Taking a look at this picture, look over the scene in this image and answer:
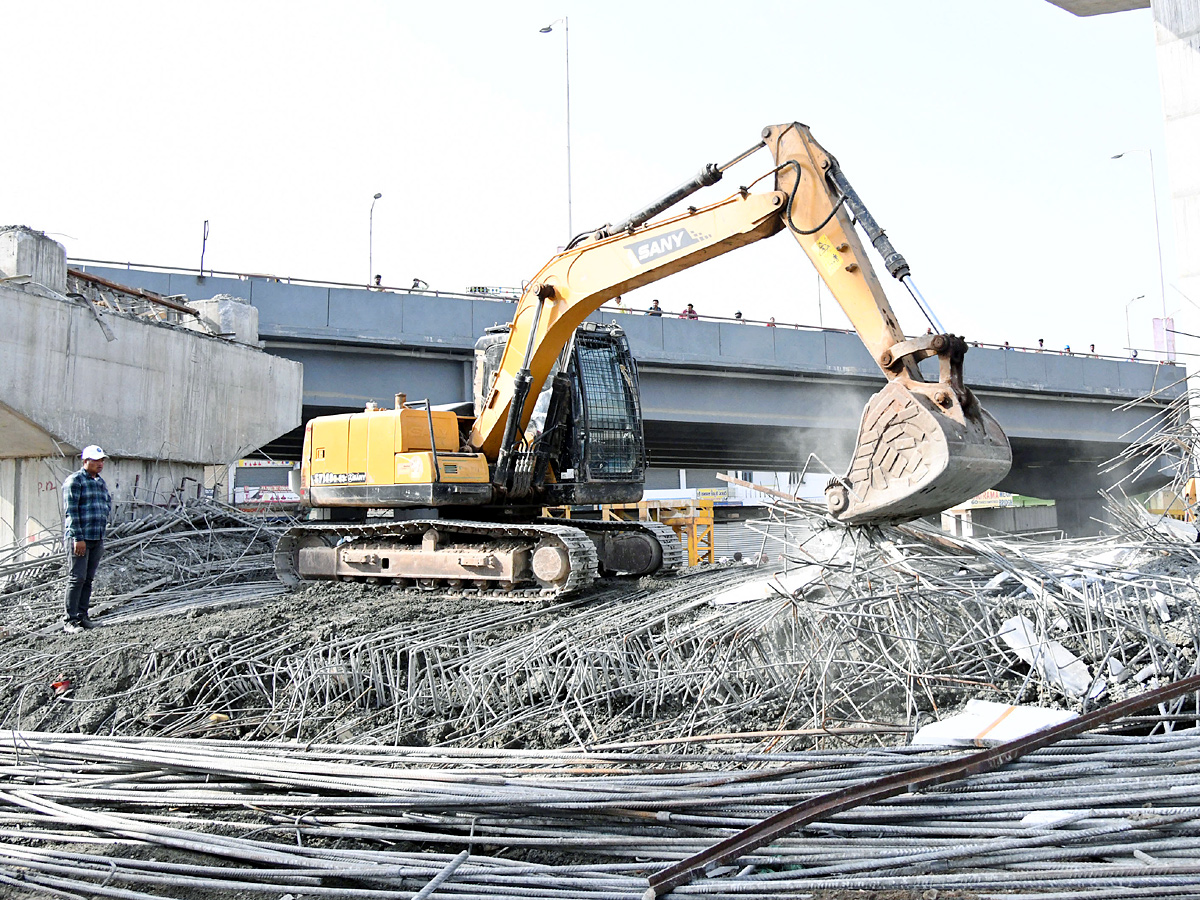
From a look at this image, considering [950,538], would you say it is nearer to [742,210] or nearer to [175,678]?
[742,210]

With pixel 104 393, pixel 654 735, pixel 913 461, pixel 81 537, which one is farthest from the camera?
pixel 104 393

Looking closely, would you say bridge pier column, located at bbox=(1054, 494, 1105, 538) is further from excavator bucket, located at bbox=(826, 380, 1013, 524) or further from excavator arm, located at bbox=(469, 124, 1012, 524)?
excavator bucket, located at bbox=(826, 380, 1013, 524)

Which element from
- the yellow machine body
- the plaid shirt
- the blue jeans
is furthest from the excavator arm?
the blue jeans

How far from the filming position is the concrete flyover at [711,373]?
59.6 feet

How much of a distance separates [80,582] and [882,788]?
308 inches

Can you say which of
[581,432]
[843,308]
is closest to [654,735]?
[843,308]

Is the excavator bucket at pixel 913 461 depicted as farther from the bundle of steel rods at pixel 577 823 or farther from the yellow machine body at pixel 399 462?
the yellow machine body at pixel 399 462

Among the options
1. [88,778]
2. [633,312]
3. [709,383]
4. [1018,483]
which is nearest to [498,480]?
[88,778]

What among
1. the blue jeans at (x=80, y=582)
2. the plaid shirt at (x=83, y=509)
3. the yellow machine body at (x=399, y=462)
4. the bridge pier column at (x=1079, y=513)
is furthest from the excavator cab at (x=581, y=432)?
the bridge pier column at (x=1079, y=513)

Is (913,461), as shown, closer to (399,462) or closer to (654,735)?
(654,735)

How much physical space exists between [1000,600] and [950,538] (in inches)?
35.5

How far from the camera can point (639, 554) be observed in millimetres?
9477

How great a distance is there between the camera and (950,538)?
6094 mm

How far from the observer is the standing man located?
8.58 meters
